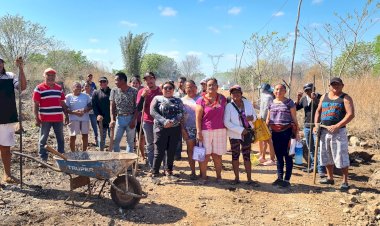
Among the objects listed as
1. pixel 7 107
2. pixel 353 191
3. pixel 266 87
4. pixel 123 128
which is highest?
pixel 266 87

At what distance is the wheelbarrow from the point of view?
155 inches

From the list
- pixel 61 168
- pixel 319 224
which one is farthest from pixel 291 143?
pixel 61 168

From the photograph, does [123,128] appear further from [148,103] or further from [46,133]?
[46,133]

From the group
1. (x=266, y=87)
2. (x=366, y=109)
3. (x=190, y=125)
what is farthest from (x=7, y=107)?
(x=366, y=109)

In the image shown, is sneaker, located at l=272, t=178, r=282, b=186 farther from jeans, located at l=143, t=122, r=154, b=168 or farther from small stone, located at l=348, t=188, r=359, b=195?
jeans, located at l=143, t=122, r=154, b=168

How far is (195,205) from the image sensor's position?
15.1 feet

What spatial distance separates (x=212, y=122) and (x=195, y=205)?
139 centimetres

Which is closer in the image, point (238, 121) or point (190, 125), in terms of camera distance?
point (238, 121)

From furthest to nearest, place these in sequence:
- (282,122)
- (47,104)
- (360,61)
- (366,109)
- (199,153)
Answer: (360,61)
(366,109)
(47,104)
(199,153)
(282,122)

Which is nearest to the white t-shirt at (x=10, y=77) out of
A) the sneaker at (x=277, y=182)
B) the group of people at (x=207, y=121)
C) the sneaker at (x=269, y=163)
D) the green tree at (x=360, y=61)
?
the group of people at (x=207, y=121)

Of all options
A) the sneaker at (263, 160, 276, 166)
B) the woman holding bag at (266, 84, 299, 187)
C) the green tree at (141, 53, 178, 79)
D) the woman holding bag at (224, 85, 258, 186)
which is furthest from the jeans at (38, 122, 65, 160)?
the green tree at (141, 53, 178, 79)

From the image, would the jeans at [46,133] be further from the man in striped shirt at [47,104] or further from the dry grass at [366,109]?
the dry grass at [366,109]

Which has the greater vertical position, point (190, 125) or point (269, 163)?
point (190, 125)

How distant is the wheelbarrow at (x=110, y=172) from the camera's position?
3.93 metres
